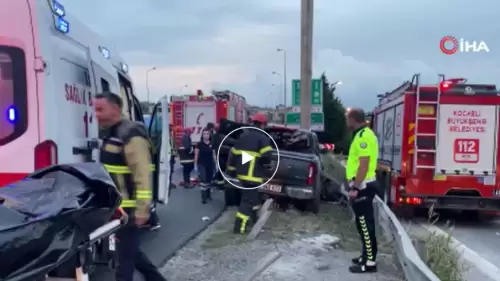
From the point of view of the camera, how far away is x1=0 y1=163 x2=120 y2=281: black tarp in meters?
2.87

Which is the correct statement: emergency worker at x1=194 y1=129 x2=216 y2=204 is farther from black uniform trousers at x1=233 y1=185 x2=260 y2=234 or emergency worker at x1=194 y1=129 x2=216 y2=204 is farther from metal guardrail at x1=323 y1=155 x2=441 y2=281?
metal guardrail at x1=323 y1=155 x2=441 y2=281

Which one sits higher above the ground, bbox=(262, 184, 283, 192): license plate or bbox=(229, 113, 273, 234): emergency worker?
bbox=(229, 113, 273, 234): emergency worker

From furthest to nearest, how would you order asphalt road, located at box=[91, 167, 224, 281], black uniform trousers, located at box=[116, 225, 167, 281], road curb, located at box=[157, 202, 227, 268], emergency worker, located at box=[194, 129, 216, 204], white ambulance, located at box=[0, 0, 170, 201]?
emergency worker, located at box=[194, 129, 216, 204] → asphalt road, located at box=[91, 167, 224, 281] → road curb, located at box=[157, 202, 227, 268] → black uniform trousers, located at box=[116, 225, 167, 281] → white ambulance, located at box=[0, 0, 170, 201]

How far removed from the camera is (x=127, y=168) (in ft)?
16.0

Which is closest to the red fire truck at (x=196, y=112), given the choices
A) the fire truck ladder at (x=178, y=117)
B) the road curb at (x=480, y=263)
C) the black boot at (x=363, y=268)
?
the fire truck ladder at (x=178, y=117)

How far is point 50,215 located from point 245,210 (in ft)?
17.9

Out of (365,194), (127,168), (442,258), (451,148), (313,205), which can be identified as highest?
(127,168)

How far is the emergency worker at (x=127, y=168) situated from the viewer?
478 centimetres

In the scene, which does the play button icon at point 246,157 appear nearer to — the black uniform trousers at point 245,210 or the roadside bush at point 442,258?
the black uniform trousers at point 245,210

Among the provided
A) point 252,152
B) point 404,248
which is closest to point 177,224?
point 252,152

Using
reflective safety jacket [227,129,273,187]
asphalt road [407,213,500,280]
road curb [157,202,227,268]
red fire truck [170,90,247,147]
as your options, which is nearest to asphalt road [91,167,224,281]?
road curb [157,202,227,268]

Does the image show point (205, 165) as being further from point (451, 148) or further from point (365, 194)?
point (365, 194)

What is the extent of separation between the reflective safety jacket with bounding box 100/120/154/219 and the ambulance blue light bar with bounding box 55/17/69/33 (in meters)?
1.01

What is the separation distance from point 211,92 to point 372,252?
20.5 metres
